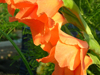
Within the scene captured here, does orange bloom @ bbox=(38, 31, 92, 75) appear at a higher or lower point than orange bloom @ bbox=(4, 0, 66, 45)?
lower

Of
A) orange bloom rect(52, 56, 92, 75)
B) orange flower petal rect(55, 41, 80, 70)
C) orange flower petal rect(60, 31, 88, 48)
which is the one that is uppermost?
orange flower petal rect(60, 31, 88, 48)

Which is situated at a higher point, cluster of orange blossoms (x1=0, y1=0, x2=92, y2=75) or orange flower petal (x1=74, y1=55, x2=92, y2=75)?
cluster of orange blossoms (x1=0, y1=0, x2=92, y2=75)

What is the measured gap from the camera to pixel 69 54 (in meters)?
0.19

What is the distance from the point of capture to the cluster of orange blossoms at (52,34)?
0.57 feet

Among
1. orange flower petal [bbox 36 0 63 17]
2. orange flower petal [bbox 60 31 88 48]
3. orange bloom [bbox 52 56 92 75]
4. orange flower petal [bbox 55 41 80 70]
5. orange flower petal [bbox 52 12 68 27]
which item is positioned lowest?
orange bloom [bbox 52 56 92 75]

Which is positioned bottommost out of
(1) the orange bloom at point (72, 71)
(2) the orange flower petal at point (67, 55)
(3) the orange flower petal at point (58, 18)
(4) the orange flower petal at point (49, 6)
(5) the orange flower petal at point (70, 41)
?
(1) the orange bloom at point (72, 71)

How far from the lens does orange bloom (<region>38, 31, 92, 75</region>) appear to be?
0.18m

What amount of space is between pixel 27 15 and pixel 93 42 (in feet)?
0.29

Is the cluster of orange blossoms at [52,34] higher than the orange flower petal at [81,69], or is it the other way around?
the cluster of orange blossoms at [52,34]

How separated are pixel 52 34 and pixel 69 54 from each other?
1.2 inches

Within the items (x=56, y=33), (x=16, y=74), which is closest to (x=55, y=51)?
(x=56, y=33)

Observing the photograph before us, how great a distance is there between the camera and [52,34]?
186 millimetres

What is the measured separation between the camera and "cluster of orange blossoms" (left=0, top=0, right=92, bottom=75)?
0.17 m

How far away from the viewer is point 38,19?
17cm
